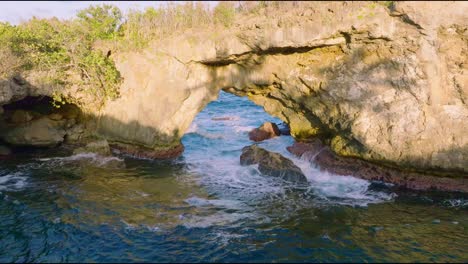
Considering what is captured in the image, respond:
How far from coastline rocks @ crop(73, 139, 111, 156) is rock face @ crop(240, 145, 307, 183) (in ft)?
25.5

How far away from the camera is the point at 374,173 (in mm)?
19250

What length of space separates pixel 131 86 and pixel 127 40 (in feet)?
8.38

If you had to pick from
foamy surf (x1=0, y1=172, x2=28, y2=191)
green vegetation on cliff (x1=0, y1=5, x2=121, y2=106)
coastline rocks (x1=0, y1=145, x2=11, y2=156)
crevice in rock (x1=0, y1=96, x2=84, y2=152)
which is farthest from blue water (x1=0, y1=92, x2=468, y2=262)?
green vegetation on cliff (x1=0, y1=5, x2=121, y2=106)

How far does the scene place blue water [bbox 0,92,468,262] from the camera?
1223 cm

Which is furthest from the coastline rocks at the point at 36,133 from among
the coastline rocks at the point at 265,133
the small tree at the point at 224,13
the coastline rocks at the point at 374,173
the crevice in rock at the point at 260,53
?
the coastline rocks at the point at 374,173

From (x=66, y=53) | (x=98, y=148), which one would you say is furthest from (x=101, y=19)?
(x=98, y=148)

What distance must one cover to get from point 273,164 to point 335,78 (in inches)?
213

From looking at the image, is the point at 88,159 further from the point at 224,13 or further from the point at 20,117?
the point at 224,13

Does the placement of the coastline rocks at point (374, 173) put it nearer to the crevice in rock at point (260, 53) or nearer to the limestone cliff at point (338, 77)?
the limestone cliff at point (338, 77)

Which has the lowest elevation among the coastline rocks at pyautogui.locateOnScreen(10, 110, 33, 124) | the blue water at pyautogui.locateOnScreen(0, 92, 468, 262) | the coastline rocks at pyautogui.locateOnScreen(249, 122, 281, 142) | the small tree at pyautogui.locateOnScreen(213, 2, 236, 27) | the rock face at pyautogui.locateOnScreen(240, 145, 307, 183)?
the blue water at pyautogui.locateOnScreen(0, 92, 468, 262)

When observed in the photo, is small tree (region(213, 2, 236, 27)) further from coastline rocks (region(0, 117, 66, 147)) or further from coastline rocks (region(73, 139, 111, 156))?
coastline rocks (region(0, 117, 66, 147))

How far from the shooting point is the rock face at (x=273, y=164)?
19094 mm

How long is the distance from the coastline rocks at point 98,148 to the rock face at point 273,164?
7.78 metres

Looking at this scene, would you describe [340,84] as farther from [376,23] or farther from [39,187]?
[39,187]
